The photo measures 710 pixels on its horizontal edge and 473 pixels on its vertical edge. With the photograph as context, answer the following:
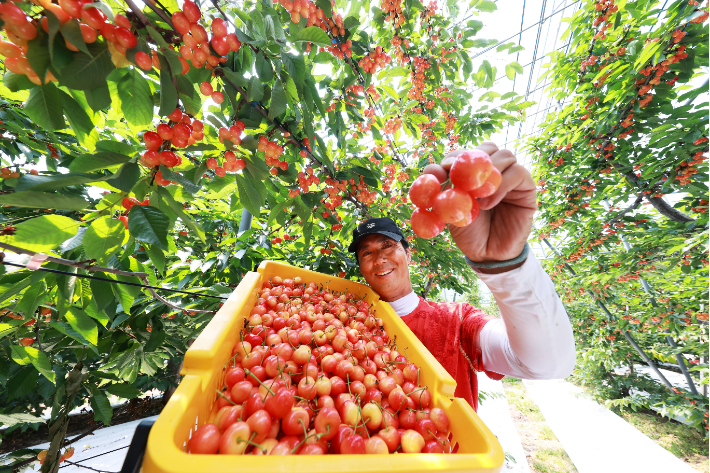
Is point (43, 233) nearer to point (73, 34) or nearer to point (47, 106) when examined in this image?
point (47, 106)

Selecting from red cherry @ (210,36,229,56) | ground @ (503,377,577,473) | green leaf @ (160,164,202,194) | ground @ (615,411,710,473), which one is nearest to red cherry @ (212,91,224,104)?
red cherry @ (210,36,229,56)

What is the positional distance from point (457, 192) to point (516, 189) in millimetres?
344

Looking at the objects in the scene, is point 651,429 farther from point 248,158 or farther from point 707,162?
point 248,158

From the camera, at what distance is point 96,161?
0.91m

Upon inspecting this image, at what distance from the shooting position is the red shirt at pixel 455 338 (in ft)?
5.39

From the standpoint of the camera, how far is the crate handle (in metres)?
0.53

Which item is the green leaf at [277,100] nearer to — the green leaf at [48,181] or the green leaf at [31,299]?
the green leaf at [48,181]

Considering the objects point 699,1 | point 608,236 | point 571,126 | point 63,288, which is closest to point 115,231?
point 63,288

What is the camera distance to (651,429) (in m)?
6.17

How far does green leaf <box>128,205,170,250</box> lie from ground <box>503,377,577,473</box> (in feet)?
23.3

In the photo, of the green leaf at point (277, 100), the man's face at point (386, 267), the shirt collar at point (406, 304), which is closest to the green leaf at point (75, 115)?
the green leaf at point (277, 100)

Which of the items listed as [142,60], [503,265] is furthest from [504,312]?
[142,60]

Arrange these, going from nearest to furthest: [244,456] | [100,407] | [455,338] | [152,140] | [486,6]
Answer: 1. [244,456]
2. [152,140]
3. [455,338]
4. [100,407]
5. [486,6]

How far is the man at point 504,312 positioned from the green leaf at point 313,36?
911mm
